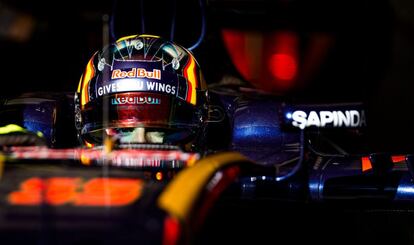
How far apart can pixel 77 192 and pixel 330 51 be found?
626 cm

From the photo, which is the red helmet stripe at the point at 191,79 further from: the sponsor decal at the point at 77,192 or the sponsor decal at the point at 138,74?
the sponsor decal at the point at 77,192

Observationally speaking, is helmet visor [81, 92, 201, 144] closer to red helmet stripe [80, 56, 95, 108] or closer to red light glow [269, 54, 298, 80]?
red helmet stripe [80, 56, 95, 108]

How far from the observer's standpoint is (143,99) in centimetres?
340

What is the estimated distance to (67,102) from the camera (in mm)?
4133

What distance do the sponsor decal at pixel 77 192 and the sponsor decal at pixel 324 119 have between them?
1.20m

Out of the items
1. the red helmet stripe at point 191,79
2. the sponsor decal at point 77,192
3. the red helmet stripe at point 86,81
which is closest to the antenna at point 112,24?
the red helmet stripe at point 86,81

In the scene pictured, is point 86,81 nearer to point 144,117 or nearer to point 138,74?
point 138,74

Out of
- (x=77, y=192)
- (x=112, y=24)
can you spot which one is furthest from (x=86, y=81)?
(x=77, y=192)

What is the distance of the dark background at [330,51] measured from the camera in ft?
22.1

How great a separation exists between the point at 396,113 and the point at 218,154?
5030 mm

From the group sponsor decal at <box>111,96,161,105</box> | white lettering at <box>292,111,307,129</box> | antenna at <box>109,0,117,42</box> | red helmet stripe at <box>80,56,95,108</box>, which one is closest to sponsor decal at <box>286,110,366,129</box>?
white lettering at <box>292,111,307,129</box>

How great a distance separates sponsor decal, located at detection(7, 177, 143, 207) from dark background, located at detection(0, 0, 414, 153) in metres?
4.26

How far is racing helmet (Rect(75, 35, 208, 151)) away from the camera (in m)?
3.38

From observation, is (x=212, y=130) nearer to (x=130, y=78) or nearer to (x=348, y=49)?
(x=130, y=78)
